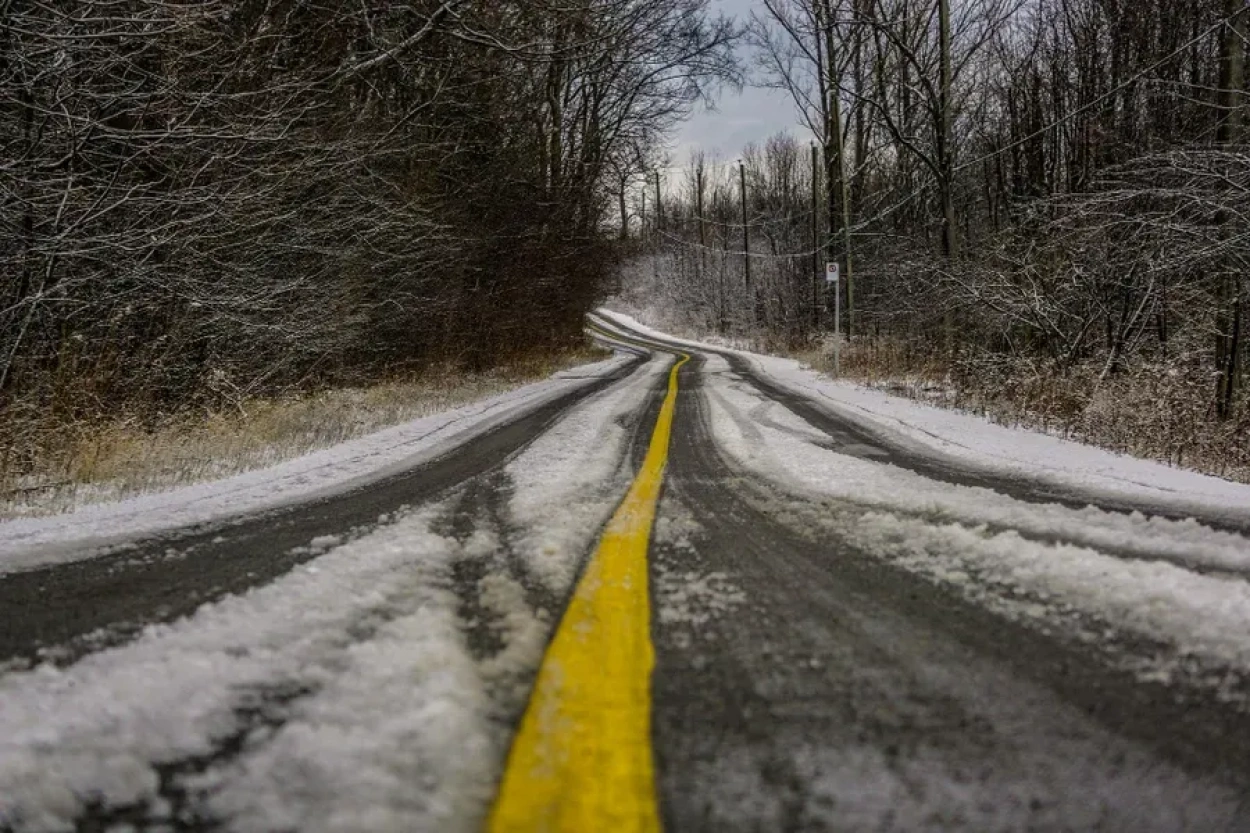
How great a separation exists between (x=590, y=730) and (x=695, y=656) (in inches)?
17.0

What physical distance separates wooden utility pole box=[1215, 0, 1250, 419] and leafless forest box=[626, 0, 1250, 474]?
0.04 m

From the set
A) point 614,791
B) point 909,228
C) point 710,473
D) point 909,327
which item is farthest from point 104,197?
point 909,228

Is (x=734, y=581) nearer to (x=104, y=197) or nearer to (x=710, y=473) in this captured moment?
(x=710, y=473)

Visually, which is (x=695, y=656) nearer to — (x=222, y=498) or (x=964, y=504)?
(x=964, y=504)

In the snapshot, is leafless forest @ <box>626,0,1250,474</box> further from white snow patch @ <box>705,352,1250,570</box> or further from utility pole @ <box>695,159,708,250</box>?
utility pole @ <box>695,159,708,250</box>

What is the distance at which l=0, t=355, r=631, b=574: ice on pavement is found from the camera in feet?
9.50

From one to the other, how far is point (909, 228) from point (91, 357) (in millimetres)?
23729

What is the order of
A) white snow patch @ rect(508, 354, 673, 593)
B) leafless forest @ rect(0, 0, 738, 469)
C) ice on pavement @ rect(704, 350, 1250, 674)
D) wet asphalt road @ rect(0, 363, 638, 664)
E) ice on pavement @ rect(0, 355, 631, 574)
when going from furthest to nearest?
leafless forest @ rect(0, 0, 738, 469), ice on pavement @ rect(0, 355, 631, 574), white snow patch @ rect(508, 354, 673, 593), wet asphalt road @ rect(0, 363, 638, 664), ice on pavement @ rect(704, 350, 1250, 674)

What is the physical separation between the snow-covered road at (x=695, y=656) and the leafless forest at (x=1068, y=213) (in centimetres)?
444

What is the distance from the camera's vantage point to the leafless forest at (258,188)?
205 inches

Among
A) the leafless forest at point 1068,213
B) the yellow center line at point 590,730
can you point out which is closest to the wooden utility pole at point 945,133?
the leafless forest at point 1068,213

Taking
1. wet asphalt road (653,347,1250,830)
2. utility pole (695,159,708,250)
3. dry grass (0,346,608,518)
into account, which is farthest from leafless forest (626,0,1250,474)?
utility pole (695,159,708,250)

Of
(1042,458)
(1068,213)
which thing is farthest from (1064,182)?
(1042,458)

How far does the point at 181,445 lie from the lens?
5.79m
